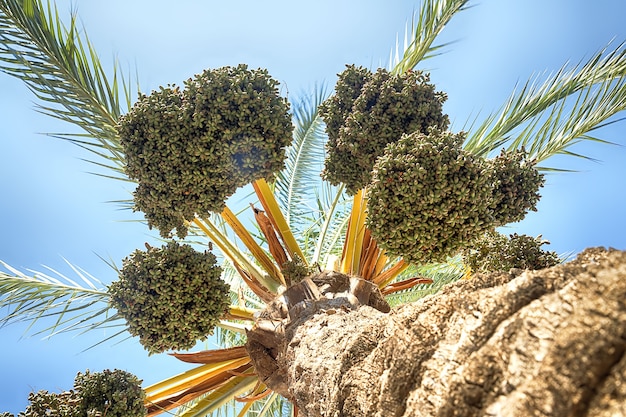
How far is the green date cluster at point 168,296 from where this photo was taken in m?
3.99

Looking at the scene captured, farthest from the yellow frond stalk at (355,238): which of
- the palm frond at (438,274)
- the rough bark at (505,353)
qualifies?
the rough bark at (505,353)

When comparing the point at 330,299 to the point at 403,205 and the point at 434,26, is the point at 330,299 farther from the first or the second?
the point at 434,26

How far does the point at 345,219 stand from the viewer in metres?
7.98

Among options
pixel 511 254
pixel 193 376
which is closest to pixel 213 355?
pixel 193 376

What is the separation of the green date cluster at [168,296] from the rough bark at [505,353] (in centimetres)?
172

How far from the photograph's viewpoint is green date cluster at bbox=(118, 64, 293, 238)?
3.90 meters

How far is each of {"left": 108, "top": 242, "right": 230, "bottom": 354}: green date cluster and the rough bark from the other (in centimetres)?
172

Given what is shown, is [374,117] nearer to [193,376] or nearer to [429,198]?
[429,198]

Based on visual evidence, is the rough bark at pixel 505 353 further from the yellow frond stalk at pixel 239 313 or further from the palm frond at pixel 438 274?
the palm frond at pixel 438 274

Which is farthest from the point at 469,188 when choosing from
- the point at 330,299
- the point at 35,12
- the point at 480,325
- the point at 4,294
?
the point at 4,294

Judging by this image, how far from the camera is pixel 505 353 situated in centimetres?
146

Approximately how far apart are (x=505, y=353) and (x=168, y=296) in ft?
9.98

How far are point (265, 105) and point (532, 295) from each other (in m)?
2.87

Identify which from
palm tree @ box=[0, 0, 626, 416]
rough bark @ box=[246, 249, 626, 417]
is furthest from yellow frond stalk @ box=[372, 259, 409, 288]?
rough bark @ box=[246, 249, 626, 417]
